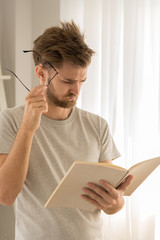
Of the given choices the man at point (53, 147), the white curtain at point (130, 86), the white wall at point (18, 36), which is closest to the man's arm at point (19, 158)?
the man at point (53, 147)

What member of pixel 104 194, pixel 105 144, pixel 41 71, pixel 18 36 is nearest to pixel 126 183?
pixel 104 194

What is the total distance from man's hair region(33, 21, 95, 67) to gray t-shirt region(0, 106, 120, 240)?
234 millimetres

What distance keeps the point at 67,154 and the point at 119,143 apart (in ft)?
3.24

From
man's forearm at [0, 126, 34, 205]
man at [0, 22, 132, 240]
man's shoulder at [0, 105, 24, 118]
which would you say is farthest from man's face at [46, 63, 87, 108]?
man's forearm at [0, 126, 34, 205]

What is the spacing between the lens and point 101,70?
2469mm

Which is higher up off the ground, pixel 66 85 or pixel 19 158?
pixel 66 85

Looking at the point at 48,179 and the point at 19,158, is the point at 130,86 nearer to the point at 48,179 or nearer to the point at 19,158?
the point at 48,179

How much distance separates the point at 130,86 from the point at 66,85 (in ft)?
3.12

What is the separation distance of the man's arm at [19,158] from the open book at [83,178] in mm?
149

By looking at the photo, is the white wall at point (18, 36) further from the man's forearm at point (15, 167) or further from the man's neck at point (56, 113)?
the man's forearm at point (15, 167)

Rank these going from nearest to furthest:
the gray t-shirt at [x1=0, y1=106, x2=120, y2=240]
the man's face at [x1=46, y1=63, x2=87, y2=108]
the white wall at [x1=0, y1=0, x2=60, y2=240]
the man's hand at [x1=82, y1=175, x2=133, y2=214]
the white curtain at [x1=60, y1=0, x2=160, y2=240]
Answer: the man's hand at [x1=82, y1=175, x2=133, y2=214] < the gray t-shirt at [x1=0, y1=106, x2=120, y2=240] < the man's face at [x1=46, y1=63, x2=87, y2=108] < the white curtain at [x1=60, y1=0, x2=160, y2=240] < the white wall at [x1=0, y1=0, x2=60, y2=240]

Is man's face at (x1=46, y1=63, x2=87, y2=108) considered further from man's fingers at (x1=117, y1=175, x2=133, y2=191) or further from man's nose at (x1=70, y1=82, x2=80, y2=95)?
man's fingers at (x1=117, y1=175, x2=133, y2=191)

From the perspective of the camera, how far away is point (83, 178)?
1.20 meters

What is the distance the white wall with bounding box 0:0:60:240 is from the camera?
265 cm
